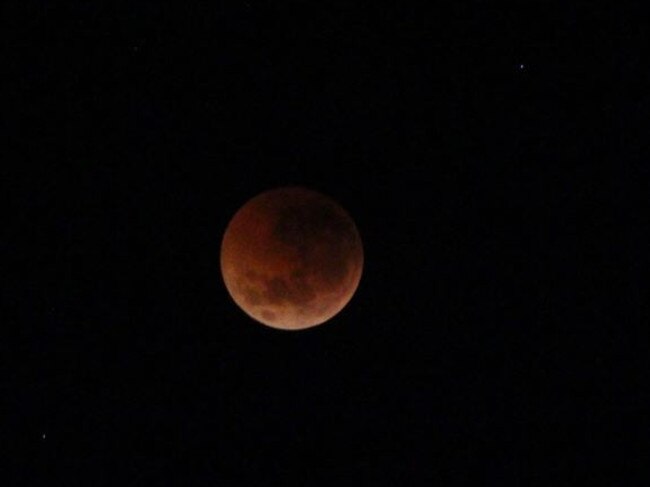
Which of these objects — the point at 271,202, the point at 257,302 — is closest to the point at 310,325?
the point at 257,302

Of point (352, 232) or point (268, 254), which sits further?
point (352, 232)

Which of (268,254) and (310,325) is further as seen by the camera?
(310,325)

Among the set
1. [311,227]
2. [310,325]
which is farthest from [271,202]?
[310,325]

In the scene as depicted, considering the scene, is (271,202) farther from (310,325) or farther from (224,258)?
(310,325)

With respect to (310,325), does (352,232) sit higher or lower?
higher

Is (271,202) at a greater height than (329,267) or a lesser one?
greater

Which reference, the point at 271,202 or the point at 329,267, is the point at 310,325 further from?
the point at 271,202
